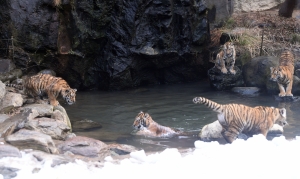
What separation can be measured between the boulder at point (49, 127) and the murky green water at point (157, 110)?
95 cm

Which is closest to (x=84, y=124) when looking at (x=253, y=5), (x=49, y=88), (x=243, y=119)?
(x=49, y=88)

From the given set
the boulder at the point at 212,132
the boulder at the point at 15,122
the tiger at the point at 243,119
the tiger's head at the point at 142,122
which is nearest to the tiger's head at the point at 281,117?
the tiger at the point at 243,119

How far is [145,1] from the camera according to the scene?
13.4 meters

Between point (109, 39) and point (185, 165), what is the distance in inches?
349

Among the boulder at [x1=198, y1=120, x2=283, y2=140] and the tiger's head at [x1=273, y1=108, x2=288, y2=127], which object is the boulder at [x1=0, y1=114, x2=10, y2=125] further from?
the tiger's head at [x1=273, y1=108, x2=288, y2=127]

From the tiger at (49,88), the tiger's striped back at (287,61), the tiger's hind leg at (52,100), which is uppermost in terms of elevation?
the tiger's striped back at (287,61)

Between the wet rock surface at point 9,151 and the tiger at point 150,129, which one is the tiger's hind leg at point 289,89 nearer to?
the tiger at point 150,129

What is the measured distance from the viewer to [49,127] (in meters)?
6.77

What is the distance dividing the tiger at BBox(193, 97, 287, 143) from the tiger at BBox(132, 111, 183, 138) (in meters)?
1.22

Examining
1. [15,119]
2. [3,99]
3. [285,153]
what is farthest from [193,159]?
[3,99]

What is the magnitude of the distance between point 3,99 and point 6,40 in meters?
4.46

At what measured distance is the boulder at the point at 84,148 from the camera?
19.4ft

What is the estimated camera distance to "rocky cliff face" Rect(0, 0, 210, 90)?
1219 cm

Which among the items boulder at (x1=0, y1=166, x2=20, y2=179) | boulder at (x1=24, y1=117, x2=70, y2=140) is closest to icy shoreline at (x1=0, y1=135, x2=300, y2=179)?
boulder at (x1=0, y1=166, x2=20, y2=179)
